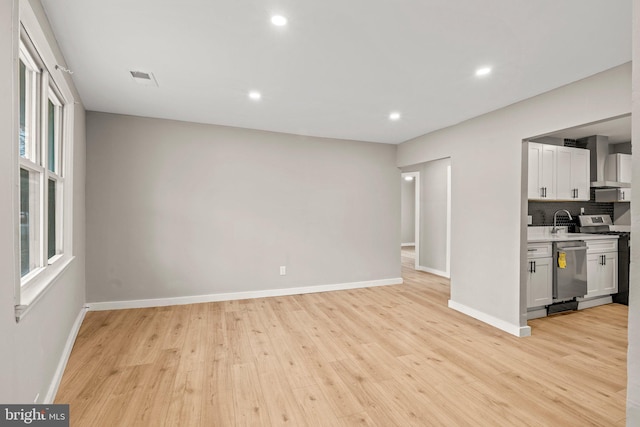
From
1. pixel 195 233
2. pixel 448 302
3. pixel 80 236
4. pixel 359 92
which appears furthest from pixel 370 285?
pixel 80 236

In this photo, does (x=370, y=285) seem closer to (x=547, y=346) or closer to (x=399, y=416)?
(x=547, y=346)

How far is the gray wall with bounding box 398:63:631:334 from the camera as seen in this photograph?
2678mm

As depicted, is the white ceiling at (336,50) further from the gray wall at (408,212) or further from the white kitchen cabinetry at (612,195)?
the gray wall at (408,212)

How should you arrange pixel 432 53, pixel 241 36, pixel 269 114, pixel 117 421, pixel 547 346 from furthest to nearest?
1. pixel 269 114
2. pixel 547 346
3. pixel 432 53
4. pixel 241 36
5. pixel 117 421

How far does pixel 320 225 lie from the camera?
15.9ft

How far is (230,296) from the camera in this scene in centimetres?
430

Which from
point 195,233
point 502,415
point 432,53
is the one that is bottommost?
point 502,415

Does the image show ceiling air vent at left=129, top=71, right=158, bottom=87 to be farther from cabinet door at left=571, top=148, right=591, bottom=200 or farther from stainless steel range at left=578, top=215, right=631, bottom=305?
stainless steel range at left=578, top=215, right=631, bottom=305

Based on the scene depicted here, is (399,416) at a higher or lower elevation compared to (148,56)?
lower

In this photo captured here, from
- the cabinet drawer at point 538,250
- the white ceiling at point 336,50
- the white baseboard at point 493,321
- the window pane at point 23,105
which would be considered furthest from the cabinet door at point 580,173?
the window pane at point 23,105

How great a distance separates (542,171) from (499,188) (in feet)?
3.62

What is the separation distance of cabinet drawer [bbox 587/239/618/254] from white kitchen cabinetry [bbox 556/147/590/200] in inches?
25.4

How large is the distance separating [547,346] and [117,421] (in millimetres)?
3682

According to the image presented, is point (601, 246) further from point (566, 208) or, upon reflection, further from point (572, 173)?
point (572, 173)
